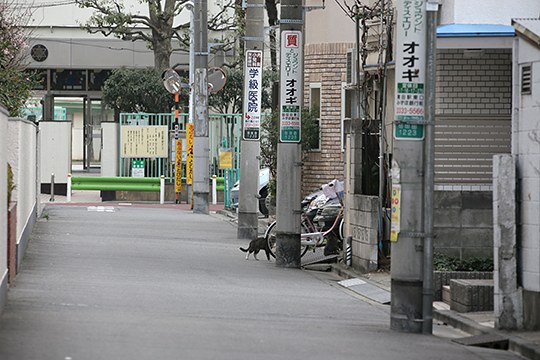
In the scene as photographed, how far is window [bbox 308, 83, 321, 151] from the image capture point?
91.3ft

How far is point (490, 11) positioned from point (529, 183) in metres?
5.59

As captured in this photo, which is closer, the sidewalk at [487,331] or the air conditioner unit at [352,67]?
the sidewalk at [487,331]

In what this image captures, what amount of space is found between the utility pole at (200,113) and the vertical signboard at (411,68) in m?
17.6

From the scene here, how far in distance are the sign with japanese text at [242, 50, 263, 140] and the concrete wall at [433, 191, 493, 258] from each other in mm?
7784

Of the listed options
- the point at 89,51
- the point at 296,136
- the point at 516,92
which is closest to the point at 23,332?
the point at 516,92

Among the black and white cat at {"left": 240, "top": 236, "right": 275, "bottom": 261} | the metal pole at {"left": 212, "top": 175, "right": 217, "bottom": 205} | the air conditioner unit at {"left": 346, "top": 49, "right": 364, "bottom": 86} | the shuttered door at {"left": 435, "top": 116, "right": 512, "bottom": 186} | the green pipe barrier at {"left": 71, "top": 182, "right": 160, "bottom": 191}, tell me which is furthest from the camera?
the green pipe barrier at {"left": 71, "top": 182, "right": 160, "bottom": 191}

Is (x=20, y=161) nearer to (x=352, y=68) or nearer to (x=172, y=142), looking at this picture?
(x=352, y=68)

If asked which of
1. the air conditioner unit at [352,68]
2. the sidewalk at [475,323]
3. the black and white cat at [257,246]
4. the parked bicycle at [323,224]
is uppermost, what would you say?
the air conditioner unit at [352,68]

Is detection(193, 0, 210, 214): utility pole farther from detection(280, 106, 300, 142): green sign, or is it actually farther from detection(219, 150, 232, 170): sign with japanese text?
detection(280, 106, 300, 142): green sign

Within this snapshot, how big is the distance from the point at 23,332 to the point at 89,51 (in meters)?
39.2

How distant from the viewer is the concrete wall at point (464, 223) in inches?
614

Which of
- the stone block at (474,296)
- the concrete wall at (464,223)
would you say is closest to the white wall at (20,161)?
the concrete wall at (464,223)

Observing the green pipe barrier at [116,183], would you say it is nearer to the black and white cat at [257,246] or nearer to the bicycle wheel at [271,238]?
the bicycle wheel at [271,238]

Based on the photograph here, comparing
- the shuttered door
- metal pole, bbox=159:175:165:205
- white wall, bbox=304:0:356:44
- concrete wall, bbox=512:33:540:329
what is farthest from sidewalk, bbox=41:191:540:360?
metal pole, bbox=159:175:165:205
